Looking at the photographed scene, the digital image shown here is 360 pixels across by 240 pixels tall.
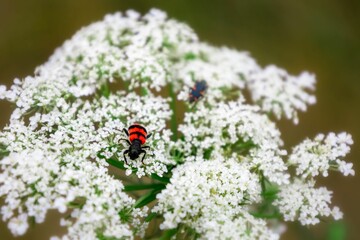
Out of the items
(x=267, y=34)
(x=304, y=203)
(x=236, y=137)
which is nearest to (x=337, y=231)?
(x=304, y=203)

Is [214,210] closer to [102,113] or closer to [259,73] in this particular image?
[102,113]

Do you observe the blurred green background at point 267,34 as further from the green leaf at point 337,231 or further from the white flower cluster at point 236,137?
the white flower cluster at point 236,137

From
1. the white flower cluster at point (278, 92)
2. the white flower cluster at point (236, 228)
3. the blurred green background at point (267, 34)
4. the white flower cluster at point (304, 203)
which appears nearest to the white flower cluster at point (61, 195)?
the white flower cluster at point (236, 228)

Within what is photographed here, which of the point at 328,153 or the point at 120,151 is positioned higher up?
the point at 328,153

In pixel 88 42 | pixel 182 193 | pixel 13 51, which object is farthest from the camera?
pixel 13 51

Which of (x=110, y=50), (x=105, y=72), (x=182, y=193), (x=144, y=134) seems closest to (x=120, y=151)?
(x=144, y=134)

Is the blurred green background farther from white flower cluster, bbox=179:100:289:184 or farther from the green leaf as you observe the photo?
white flower cluster, bbox=179:100:289:184
